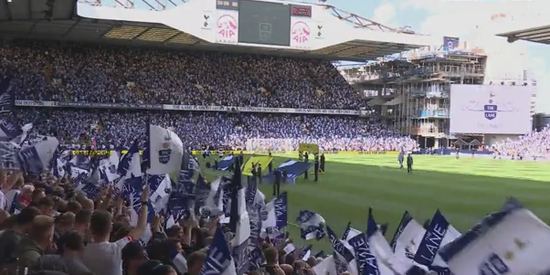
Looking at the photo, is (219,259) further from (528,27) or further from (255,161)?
(528,27)

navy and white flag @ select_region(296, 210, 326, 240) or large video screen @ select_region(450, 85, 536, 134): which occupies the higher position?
A: large video screen @ select_region(450, 85, 536, 134)

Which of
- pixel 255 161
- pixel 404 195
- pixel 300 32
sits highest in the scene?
pixel 300 32

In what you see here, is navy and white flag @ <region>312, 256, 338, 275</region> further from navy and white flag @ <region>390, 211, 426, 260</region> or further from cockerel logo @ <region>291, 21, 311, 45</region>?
cockerel logo @ <region>291, 21, 311, 45</region>

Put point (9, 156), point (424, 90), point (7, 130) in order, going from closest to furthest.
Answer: point (9, 156), point (7, 130), point (424, 90)

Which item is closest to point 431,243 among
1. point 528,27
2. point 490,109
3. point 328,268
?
point 328,268

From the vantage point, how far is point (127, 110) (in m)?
59.7

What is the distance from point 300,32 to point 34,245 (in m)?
56.5

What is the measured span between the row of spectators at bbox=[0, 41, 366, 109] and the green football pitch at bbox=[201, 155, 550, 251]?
93.1 ft

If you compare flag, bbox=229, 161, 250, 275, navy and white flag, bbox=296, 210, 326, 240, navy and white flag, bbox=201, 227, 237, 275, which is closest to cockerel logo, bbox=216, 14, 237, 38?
navy and white flag, bbox=296, 210, 326, 240

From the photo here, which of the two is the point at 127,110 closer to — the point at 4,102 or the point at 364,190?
the point at 364,190

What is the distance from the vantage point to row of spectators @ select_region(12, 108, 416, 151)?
175ft

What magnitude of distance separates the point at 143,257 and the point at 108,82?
56400 millimetres

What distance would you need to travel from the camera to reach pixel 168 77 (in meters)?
62.9

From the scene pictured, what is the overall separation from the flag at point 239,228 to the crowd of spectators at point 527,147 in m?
57.2
